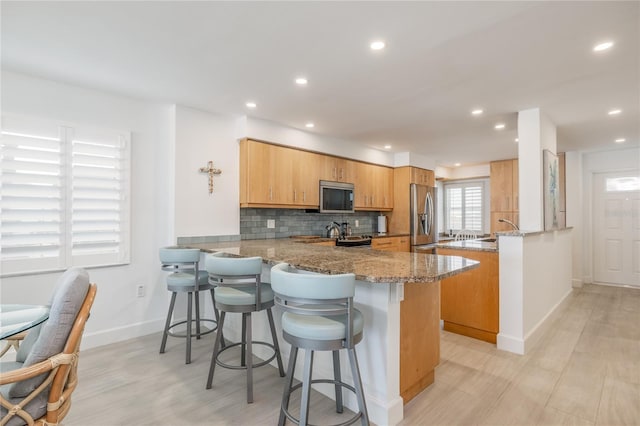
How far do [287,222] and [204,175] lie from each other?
1413 mm

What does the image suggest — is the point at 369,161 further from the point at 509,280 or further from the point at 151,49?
the point at 151,49

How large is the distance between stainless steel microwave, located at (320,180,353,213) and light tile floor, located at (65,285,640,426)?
93.9 inches

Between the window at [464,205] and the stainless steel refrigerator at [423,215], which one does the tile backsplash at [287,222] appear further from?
the window at [464,205]

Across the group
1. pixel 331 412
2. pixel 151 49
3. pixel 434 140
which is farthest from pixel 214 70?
pixel 434 140

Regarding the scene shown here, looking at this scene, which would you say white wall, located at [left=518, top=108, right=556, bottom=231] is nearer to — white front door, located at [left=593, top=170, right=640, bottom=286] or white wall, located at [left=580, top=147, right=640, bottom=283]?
white wall, located at [left=580, top=147, right=640, bottom=283]

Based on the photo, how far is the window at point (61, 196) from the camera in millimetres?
2561

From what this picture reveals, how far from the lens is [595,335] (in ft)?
10.5

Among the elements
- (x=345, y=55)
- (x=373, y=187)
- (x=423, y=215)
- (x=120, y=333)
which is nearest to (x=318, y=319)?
(x=345, y=55)

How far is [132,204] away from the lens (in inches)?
126

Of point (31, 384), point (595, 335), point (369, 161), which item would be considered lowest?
point (595, 335)

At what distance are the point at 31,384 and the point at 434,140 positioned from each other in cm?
507

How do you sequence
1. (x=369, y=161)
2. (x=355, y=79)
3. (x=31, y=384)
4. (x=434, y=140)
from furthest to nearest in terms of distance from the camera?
1. (x=369, y=161)
2. (x=434, y=140)
3. (x=355, y=79)
4. (x=31, y=384)

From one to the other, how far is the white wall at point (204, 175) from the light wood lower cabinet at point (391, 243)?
220 cm

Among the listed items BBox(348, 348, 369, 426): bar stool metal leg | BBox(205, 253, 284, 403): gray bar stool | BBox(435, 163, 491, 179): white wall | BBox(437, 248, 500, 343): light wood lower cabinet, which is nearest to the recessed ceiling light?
BBox(437, 248, 500, 343): light wood lower cabinet
